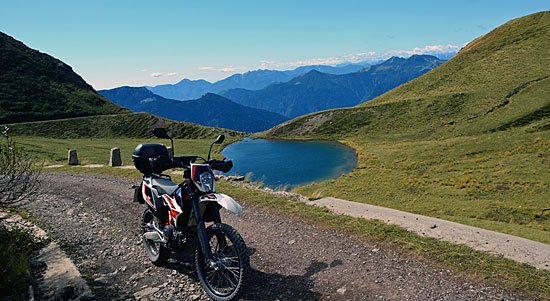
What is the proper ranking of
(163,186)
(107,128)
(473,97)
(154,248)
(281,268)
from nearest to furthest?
(163,186)
(281,268)
(154,248)
(473,97)
(107,128)

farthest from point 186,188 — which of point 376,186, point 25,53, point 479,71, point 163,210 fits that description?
point 25,53

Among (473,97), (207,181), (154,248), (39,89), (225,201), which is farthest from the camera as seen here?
(39,89)

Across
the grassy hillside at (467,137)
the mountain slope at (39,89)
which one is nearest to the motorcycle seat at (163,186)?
the grassy hillside at (467,137)

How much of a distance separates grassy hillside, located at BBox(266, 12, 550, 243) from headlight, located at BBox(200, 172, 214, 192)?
13011 millimetres

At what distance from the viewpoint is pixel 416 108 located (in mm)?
95562

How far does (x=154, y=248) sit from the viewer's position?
7445 mm

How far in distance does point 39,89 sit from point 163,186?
489 ft

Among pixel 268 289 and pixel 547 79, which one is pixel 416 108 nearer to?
pixel 547 79

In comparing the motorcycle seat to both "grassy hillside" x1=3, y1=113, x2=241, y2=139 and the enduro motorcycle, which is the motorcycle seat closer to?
the enduro motorcycle

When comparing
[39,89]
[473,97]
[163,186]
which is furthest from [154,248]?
[39,89]

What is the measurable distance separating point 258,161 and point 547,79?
7668 centimetres

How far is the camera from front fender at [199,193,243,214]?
5195mm

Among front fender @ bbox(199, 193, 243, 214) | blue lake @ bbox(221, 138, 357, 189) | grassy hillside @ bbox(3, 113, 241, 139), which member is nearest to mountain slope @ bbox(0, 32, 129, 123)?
grassy hillside @ bbox(3, 113, 241, 139)

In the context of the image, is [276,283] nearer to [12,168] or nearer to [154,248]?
[154,248]
